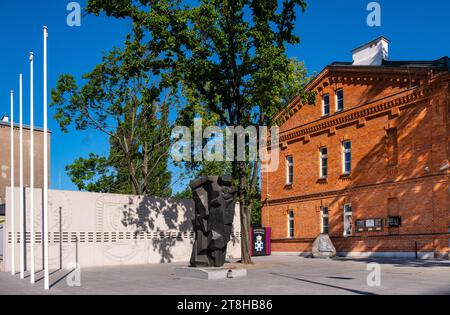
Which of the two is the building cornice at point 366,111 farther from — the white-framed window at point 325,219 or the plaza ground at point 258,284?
the plaza ground at point 258,284

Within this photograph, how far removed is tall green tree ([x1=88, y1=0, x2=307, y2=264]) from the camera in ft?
70.4

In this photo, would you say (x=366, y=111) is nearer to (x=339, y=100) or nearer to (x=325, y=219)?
(x=339, y=100)

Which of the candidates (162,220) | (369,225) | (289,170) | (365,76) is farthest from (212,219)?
(289,170)

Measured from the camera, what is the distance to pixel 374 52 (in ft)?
110

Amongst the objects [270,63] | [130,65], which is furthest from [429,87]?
[130,65]

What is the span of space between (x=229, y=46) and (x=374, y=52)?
14962 millimetres

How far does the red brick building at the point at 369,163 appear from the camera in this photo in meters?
26.0

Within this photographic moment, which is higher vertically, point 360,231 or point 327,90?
point 327,90

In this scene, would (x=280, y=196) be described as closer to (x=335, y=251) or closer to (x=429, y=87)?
(x=335, y=251)

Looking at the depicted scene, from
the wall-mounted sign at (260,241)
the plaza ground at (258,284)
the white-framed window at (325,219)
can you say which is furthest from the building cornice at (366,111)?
the plaza ground at (258,284)

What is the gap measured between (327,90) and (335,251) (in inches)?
410

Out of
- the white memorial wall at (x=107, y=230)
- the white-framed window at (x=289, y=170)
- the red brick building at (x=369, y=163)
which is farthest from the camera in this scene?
the white-framed window at (x=289, y=170)

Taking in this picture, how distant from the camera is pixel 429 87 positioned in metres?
26.2

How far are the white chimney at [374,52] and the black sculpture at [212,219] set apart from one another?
734 inches
